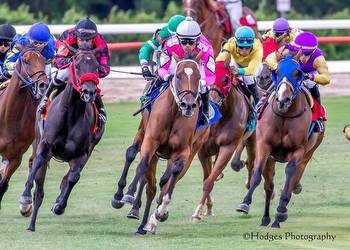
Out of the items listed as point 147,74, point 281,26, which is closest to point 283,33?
point 281,26

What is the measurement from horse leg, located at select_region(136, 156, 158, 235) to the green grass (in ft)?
0.45

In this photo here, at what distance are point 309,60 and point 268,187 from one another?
62.1 inches

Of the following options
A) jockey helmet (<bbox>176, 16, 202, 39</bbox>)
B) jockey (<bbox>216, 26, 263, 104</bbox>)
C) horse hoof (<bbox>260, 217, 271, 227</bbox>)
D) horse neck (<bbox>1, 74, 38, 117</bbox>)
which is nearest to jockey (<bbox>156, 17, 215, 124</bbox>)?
jockey helmet (<bbox>176, 16, 202, 39</bbox>)

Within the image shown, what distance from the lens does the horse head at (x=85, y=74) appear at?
1448cm

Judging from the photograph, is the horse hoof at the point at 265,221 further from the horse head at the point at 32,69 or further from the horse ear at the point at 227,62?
the horse head at the point at 32,69

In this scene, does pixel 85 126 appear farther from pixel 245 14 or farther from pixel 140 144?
pixel 245 14

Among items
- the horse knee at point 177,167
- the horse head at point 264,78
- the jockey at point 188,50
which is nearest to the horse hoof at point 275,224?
the horse knee at point 177,167

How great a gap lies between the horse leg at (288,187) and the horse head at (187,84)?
1.59 m

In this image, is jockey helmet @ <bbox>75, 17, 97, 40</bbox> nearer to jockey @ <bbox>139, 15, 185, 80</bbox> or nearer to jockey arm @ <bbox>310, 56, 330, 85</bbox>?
jockey @ <bbox>139, 15, 185, 80</bbox>

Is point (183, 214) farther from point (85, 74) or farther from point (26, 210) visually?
point (85, 74)

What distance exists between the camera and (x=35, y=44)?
54.4 feet

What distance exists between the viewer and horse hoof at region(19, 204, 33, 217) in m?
16.3

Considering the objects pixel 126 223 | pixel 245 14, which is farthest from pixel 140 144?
pixel 245 14

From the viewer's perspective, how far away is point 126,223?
1609cm
